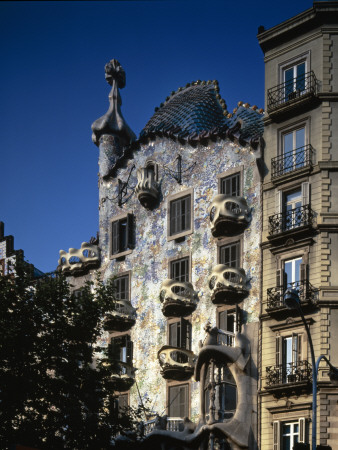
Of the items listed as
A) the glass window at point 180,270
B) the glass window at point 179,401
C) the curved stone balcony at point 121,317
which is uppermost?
the glass window at point 180,270

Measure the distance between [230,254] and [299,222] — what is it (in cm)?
413

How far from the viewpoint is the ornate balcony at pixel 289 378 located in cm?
4200

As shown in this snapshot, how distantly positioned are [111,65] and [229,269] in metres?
16.2

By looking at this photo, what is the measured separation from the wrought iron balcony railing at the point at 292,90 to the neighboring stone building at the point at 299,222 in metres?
0.04

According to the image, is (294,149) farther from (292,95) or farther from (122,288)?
(122,288)

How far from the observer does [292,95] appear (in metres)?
47.0

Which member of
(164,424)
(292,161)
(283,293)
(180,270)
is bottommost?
(164,424)

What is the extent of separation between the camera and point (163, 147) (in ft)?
173

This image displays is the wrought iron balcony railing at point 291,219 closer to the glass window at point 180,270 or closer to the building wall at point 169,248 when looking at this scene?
the building wall at point 169,248

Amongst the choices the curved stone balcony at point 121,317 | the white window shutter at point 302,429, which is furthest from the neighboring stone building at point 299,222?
the curved stone balcony at point 121,317

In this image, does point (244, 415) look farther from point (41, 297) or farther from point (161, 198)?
point (161, 198)

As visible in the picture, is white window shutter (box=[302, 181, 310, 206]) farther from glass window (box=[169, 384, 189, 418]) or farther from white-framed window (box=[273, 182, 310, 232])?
glass window (box=[169, 384, 189, 418])

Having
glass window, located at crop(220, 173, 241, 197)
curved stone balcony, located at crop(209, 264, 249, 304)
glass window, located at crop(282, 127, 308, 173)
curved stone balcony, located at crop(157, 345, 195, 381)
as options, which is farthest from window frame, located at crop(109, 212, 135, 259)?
glass window, located at crop(282, 127, 308, 173)

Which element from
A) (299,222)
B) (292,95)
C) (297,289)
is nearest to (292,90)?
(292,95)
